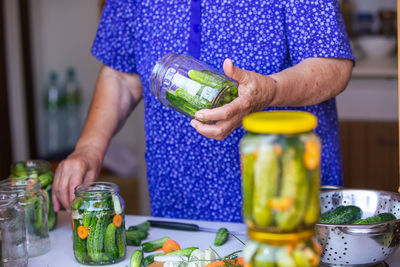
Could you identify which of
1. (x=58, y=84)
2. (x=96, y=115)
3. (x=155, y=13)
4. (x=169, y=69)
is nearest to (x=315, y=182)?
(x=169, y=69)

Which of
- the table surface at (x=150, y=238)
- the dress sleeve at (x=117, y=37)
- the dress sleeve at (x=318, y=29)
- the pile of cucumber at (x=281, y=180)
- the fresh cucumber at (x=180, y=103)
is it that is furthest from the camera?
the dress sleeve at (x=117, y=37)

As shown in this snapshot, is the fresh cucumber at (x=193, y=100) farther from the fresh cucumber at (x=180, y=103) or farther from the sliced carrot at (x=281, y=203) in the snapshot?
the sliced carrot at (x=281, y=203)

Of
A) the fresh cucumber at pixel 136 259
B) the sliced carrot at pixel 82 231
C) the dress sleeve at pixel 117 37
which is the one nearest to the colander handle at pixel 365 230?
the fresh cucumber at pixel 136 259

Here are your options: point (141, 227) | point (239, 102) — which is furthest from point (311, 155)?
point (141, 227)

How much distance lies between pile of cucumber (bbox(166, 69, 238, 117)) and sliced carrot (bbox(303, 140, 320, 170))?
1.32 ft

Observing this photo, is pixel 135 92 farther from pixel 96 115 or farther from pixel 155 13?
pixel 155 13

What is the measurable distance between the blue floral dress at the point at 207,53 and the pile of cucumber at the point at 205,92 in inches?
12.5

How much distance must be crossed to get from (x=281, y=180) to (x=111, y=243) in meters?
0.59

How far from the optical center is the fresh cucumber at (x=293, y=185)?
71 cm

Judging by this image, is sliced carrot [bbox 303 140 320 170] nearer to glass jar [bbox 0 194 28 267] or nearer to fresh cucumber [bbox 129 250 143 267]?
→ fresh cucumber [bbox 129 250 143 267]

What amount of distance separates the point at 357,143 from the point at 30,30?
6.13 ft

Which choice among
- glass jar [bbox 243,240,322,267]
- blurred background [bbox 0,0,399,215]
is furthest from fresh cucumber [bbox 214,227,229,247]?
blurred background [bbox 0,0,399,215]

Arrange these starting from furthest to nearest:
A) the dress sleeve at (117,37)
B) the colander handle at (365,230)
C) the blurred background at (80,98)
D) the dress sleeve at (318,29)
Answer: the blurred background at (80,98)
the dress sleeve at (117,37)
the dress sleeve at (318,29)
the colander handle at (365,230)

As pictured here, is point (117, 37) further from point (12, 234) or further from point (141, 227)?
point (12, 234)
